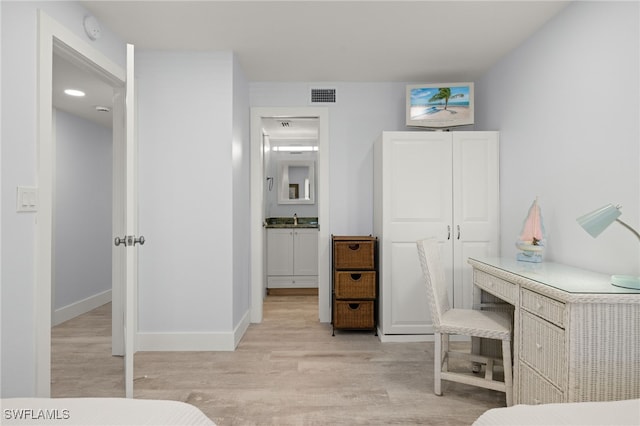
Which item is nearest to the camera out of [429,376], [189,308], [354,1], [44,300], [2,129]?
→ [2,129]

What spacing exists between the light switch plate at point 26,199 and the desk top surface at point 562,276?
2615mm

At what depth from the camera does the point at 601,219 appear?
5.65 ft

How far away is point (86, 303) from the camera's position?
4.49m

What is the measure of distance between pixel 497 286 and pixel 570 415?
1402 mm

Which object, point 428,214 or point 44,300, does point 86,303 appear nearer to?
point 44,300

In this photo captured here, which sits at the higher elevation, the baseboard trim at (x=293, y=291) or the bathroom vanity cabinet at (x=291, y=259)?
the bathroom vanity cabinet at (x=291, y=259)

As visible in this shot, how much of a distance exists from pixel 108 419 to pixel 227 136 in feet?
8.31

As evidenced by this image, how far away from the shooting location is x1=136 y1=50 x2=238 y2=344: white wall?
10.3ft

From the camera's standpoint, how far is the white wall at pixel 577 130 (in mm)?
1988

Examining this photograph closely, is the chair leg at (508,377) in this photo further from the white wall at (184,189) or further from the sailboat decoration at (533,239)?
the white wall at (184,189)

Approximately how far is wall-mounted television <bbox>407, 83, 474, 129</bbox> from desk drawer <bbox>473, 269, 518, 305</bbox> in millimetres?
1506

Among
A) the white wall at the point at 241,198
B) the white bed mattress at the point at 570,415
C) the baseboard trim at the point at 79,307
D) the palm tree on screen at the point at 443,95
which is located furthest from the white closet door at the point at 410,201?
the baseboard trim at the point at 79,307

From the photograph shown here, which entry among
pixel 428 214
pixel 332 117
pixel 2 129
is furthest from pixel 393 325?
pixel 2 129

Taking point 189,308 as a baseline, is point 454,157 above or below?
above
